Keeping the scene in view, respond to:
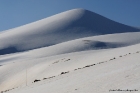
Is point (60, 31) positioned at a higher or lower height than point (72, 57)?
lower

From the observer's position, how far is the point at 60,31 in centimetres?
8562

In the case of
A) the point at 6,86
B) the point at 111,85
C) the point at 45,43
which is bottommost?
the point at 45,43

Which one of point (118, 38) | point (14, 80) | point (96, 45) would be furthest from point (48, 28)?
point (14, 80)

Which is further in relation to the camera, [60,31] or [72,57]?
[60,31]

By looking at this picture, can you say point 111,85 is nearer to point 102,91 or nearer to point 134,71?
point 102,91

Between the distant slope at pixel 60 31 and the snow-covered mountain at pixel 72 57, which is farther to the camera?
the distant slope at pixel 60 31

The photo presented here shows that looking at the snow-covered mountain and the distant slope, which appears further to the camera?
the distant slope

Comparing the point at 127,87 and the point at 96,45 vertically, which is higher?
the point at 127,87

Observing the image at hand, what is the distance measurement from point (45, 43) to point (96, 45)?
28878mm

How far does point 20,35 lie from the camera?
85812 mm

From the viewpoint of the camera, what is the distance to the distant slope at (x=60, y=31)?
7531cm

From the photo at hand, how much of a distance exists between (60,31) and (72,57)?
5997 centimetres

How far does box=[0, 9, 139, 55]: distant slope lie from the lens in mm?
75312

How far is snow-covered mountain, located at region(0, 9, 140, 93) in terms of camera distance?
1089 centimetres
